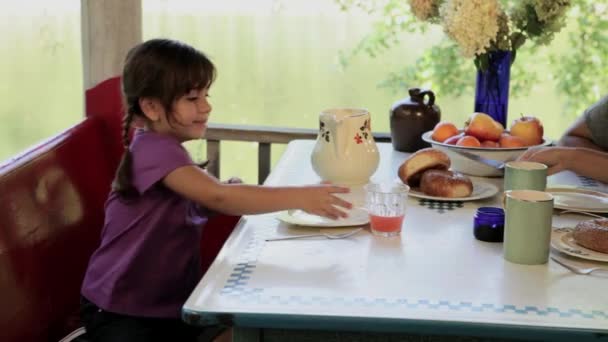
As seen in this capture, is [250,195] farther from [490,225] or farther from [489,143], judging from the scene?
[489,143]

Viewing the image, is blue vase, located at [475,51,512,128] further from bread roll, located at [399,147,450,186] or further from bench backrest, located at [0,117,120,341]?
bench backrest, located at [0,117,120,341]

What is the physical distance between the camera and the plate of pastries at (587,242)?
4.91 feet

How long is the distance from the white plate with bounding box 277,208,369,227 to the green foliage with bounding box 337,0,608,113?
237 cm

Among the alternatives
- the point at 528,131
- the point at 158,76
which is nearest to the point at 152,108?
the point at 158,76

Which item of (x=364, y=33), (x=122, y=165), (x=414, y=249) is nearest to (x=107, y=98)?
(x=122, y=165)

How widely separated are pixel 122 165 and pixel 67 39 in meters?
1.88

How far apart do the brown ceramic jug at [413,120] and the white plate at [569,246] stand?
0.82 meters

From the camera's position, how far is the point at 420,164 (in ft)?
6.41

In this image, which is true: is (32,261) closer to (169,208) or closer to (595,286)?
(169,208)

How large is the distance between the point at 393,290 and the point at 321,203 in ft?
1.08

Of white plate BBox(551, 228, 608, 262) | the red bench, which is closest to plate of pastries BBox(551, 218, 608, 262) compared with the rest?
white plate BBox(551, 228, 608, 262)

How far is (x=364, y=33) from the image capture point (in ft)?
13.1

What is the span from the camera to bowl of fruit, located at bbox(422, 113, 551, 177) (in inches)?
83.2

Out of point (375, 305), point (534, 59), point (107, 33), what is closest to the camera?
point (375, 305)
